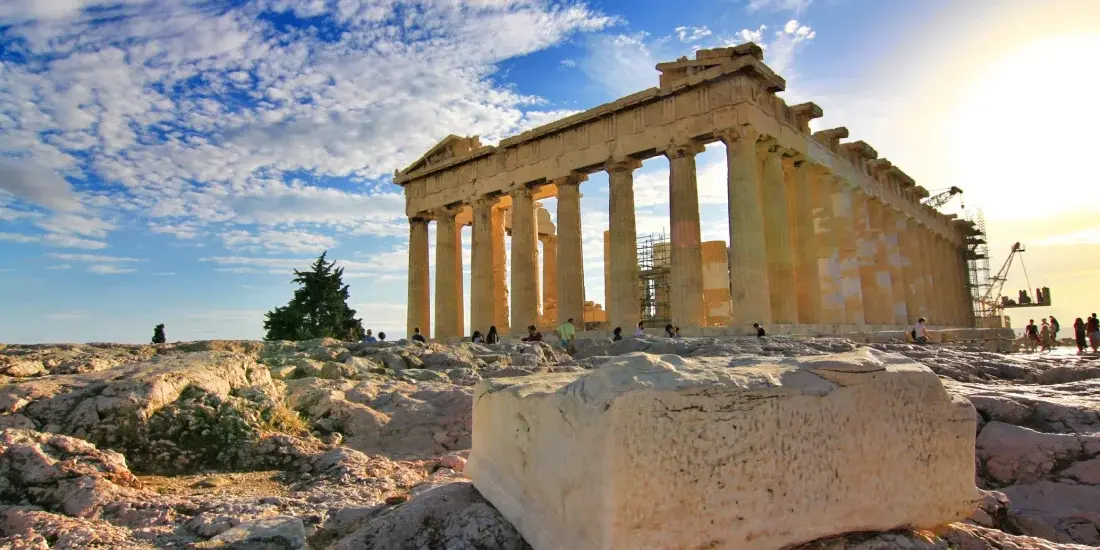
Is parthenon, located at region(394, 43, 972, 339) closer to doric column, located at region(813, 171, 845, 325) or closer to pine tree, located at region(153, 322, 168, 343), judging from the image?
doric column, located at region(813, 171, 845, 325)

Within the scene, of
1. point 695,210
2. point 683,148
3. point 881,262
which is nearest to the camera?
point 683,148

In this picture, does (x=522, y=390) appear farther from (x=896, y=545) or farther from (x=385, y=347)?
(x=385, y=347)

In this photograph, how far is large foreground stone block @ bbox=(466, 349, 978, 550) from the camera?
2.62m

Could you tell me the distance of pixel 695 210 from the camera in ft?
67.4

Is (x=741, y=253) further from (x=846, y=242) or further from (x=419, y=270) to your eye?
(x=419, y=270)

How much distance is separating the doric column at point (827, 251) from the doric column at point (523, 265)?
9.81 meters

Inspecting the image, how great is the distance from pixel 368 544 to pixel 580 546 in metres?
1.11

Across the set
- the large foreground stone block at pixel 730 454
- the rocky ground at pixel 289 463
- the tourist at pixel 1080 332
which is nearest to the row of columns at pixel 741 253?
the tourist at pixel 1080 332

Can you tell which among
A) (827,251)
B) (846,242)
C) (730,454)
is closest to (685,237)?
(827,251)

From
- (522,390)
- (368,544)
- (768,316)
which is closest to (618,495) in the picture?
(522,390)

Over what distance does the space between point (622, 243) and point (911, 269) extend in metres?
14.8

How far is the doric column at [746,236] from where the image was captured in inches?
753

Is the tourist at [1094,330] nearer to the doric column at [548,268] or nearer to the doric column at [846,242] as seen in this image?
the doric column at [846,242]

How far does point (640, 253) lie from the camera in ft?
112
